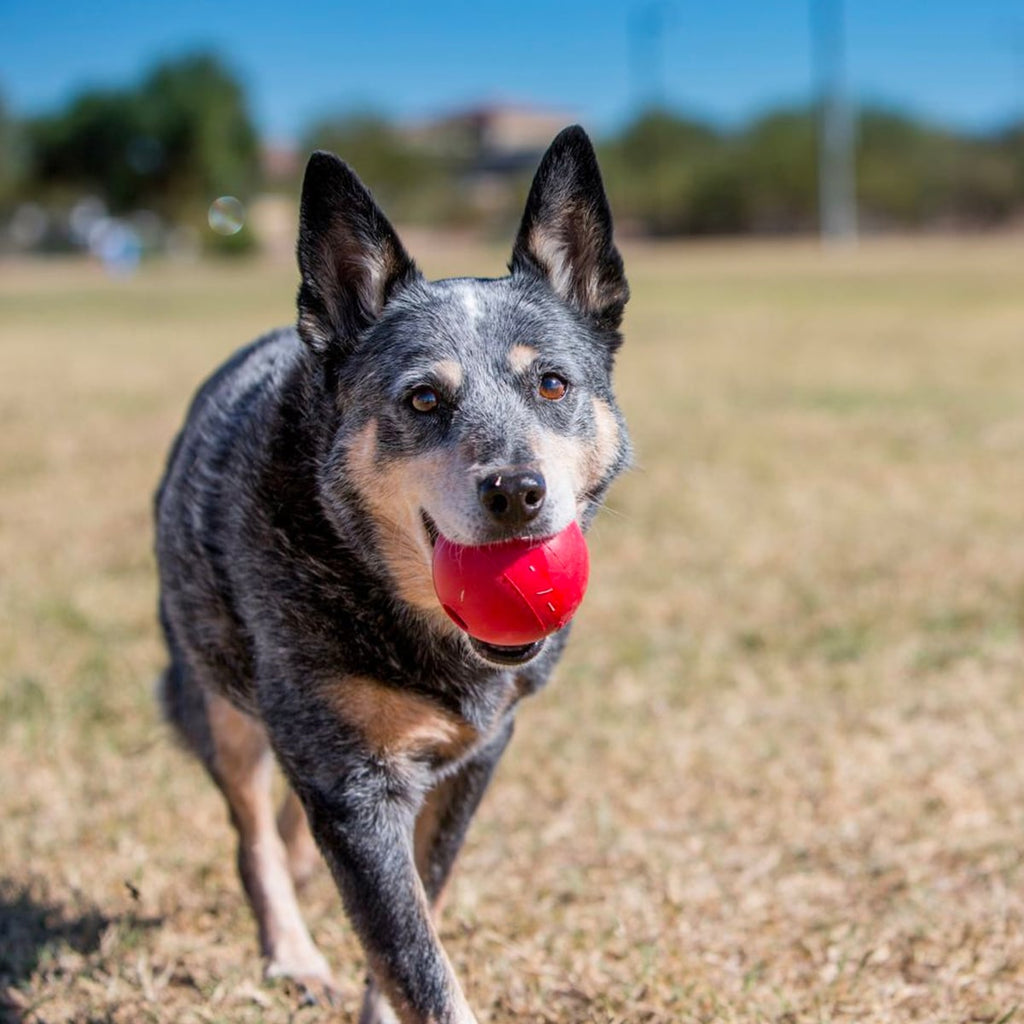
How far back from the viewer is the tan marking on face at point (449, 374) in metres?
3.09

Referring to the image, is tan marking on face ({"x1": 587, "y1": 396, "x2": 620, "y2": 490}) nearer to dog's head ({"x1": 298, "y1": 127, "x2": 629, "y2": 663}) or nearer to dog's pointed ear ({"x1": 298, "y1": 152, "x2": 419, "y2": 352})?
dog's head ({"x1": 298, "y1": 127, "x2": 629, "y2": 663})

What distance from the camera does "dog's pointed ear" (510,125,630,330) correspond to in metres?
3.29

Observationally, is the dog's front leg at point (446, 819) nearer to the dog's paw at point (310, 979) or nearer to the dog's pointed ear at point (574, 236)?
the dog's paw at point (310, 979)

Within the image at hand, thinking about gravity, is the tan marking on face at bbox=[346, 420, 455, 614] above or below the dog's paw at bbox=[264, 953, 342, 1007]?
Result: above

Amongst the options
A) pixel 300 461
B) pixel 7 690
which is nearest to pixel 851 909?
pixel 300 461

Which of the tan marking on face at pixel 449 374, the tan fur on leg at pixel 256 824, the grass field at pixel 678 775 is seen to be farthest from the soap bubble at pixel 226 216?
the tan marking on face at pixel 449 374

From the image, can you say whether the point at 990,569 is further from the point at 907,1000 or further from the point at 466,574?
the point at 466,574

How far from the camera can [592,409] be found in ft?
10.5

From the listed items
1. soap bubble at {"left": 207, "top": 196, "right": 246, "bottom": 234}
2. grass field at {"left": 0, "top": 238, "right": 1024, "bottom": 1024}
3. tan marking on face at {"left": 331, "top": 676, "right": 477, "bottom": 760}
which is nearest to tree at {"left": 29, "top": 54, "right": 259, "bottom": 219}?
grass field at {"left": 0, "top": 238, "right": 1024, "bottom": 1024}

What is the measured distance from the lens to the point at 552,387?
3164 mm

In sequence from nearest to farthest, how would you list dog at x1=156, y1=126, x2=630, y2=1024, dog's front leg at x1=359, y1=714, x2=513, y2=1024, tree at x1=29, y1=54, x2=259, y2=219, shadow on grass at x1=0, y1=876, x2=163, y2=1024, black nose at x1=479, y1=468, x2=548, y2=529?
black nose at x1=479, y1=468, x2=548, y2=529, dog at x1=156, y1=126, x2=630, y2=1024, dog's front leg at x1=359, y1=714, x2=513, y2=1024, shadow on grass at x1=0, y1=876, x2=163, y2=1024, tree at x1=29, y1=54, x2=259, y2=219

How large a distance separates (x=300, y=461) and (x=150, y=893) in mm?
1471

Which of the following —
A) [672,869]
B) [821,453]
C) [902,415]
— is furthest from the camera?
[902,415]

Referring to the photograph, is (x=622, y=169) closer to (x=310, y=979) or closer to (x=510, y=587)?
(x=310, y=979)
